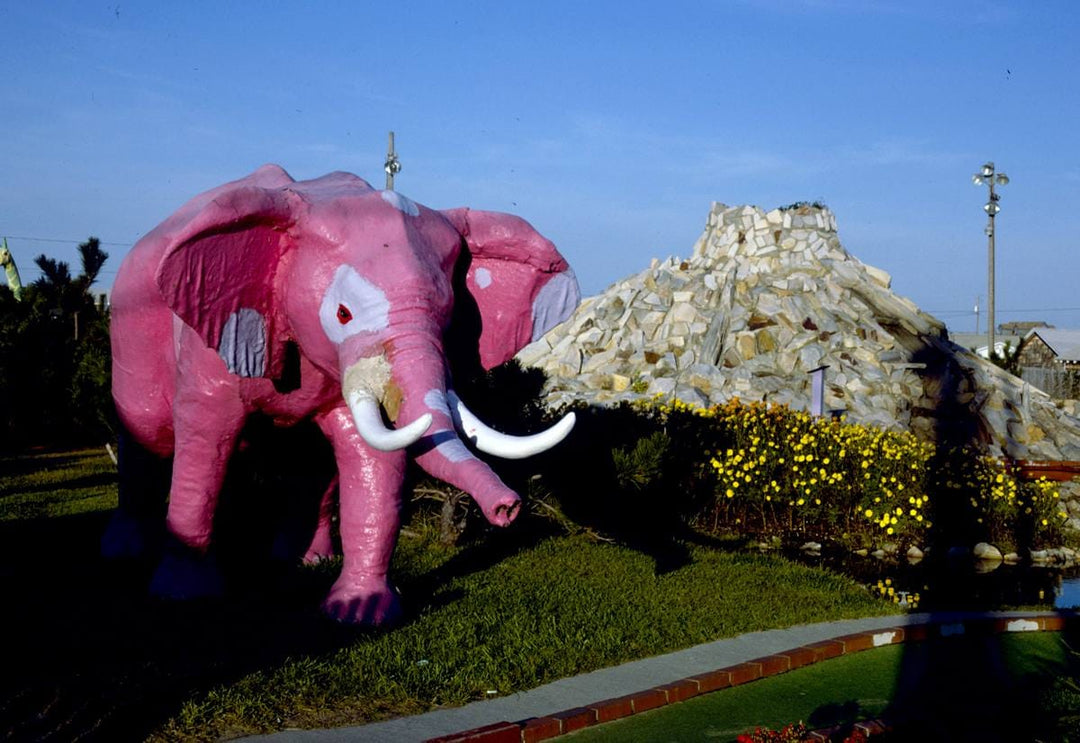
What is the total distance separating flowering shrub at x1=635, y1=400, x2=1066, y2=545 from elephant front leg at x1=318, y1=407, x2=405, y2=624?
16.8 feet

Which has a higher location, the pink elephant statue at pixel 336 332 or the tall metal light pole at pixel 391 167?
the tall metal light pole at pixel 391 167

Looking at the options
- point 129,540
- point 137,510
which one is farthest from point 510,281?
point 129,540

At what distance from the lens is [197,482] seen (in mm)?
7000

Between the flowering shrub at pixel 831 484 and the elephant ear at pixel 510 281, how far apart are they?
4.56m

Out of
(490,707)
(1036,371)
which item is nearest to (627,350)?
(490,707)

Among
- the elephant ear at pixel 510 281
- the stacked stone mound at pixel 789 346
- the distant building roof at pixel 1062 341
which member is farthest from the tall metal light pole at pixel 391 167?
the distant building roof at pixel 1062 341

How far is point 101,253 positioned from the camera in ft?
68.6

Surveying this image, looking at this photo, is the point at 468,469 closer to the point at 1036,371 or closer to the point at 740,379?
the point at 740,379

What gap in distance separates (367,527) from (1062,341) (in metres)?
53.8

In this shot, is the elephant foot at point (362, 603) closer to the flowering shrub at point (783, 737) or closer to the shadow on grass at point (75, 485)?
the flowering shrub at point (783, 737)

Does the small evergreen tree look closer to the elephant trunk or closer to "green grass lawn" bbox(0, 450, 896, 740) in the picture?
"green grass lawn" bbox(0, 450, 896, 740)

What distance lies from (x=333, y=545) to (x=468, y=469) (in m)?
4.47

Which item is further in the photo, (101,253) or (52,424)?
(101,253)

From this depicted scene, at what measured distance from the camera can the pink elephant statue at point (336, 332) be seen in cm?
575
